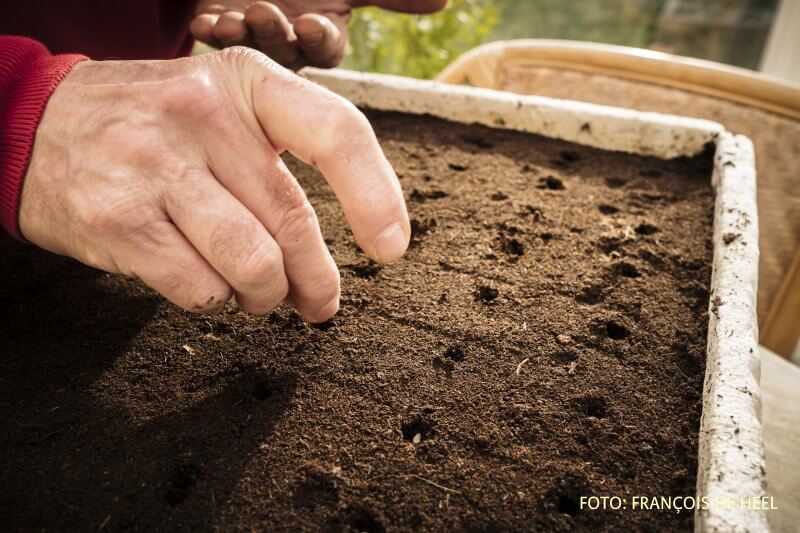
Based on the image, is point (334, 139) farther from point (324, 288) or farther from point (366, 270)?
point (366, 270)

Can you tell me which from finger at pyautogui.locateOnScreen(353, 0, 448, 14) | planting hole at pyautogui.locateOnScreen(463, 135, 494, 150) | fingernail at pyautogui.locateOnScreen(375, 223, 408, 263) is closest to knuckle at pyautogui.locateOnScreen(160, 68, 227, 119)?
fingernail at pyautogui.locateOnScreen(375, 223, 408, 263)

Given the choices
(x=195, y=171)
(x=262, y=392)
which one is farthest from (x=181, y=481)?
(x=195, y=171)

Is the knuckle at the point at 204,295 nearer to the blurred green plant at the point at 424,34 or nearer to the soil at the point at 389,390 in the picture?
the soil at the point at 389,390

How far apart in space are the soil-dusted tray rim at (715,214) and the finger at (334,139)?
46 centimetres

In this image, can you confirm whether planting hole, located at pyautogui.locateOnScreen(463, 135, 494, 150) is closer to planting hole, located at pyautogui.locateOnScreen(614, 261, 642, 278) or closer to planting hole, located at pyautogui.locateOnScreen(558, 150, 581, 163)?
planting hole, located at pyautogui.locateOnScreen(558, 150, 581, 163)

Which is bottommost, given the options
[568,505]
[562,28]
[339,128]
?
[568,505]

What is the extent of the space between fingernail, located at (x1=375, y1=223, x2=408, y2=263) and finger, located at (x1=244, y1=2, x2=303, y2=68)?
65 centimetres

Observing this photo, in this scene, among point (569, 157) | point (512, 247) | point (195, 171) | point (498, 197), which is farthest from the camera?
point (569, 157)

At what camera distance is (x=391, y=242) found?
64 cm

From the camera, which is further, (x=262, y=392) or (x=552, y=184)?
(x=552, y=184)

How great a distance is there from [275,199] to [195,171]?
9cm

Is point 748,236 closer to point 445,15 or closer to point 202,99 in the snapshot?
point 202,99

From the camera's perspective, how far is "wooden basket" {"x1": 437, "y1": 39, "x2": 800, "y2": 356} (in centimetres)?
176

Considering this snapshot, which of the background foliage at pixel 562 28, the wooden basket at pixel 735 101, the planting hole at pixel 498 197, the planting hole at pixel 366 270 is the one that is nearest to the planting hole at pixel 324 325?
the planting hole at pixel 366 270
